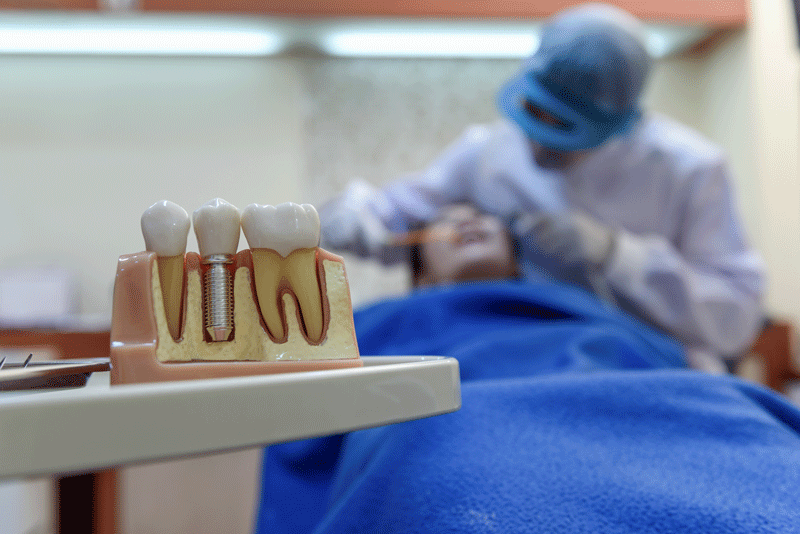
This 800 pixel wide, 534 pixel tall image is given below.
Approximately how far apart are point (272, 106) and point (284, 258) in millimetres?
1564

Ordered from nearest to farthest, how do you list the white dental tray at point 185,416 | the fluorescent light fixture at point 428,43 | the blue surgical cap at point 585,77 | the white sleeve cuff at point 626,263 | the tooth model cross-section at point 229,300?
the white dental tray at point 185,416 → the tooth model cross-section at point 229,300 → the blue surgical cap at point 585,77 → the white sleeve cuff at point 626,263 → the fluorescent light fixture at point 428,43

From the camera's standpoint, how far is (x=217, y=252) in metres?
0.29

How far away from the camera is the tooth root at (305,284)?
0.30m

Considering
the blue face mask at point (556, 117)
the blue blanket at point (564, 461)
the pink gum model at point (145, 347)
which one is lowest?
the blue blanket at point (564, 461)

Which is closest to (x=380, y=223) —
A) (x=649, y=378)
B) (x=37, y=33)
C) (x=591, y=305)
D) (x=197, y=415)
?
(x=591, y=305)

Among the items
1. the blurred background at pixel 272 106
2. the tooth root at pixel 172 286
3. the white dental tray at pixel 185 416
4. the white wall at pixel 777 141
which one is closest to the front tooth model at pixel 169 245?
the tooth root at pixel 172 286

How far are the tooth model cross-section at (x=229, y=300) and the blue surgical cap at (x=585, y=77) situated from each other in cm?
79

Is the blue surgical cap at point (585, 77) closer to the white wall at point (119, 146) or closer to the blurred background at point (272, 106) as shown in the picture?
the blurred background at point (272, 106)

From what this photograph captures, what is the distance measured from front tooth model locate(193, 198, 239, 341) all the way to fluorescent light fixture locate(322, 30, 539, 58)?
4.92 feet

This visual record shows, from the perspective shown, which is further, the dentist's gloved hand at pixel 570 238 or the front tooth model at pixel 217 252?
the dentist's gloved hand at pixel 570 238

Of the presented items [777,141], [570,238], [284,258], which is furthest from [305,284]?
[777,141]

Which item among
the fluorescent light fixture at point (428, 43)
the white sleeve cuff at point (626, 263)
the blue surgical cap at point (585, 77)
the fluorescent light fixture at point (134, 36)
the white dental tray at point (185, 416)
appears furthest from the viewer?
the fluorescent light fixture at point (428, 43)

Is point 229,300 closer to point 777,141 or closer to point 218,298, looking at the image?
point 218,298

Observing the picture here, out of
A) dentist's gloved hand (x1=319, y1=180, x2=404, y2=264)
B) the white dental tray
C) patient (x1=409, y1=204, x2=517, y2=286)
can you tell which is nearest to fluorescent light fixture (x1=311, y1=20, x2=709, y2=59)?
dentist's gloved hand (x1=319, y1=180, x2=404, y2=264)
